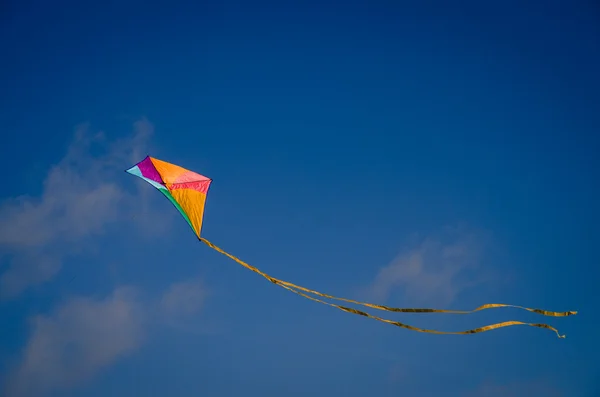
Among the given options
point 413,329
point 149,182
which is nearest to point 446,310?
point 413,329

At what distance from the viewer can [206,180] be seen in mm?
15359

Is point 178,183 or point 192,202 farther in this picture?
point 178,183

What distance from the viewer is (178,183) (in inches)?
577

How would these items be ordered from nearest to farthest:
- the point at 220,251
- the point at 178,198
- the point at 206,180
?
the point at 220,251 → the point at 178,198 → the point at 206,180

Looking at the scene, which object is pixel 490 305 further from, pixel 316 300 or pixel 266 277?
pixel 266 277

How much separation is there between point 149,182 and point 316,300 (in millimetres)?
8507

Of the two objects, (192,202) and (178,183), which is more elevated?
(178,183)

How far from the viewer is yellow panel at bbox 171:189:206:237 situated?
45.2ft

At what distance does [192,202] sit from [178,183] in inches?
35.1

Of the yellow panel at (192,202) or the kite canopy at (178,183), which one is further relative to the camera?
the kite canopy at (178,183)

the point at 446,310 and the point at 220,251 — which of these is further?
the point at 220,251

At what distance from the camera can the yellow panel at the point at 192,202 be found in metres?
13.8

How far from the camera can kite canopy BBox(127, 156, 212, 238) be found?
14219 millimetres

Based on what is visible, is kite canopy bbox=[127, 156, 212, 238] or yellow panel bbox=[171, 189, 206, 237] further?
kite canopy bbox=[127, 156, 212, 238]
